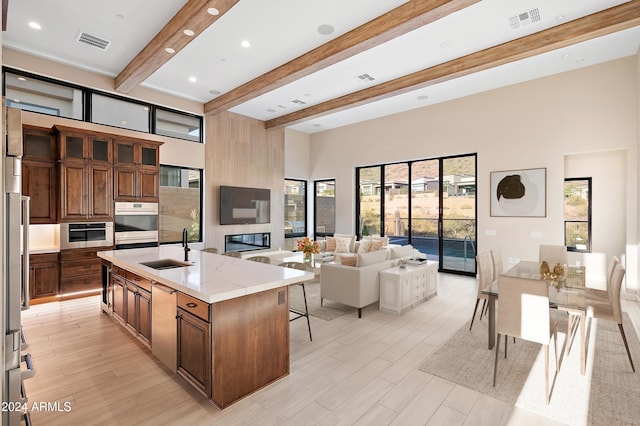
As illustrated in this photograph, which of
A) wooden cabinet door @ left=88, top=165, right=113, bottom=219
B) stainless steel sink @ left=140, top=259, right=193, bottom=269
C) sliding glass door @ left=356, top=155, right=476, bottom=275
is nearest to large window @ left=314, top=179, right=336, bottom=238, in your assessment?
sliding glass door @ left=356, top=155, right=476, bottom=275

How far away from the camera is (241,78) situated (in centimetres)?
611

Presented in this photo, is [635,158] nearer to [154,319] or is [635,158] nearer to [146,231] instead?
[154,319]

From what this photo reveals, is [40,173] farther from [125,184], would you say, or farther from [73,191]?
[125,184]

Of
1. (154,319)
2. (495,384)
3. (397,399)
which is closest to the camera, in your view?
(397,399)

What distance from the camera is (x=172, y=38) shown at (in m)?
4.24

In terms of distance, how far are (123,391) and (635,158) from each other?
25.1ft

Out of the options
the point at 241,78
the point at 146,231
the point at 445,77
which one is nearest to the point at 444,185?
the point at 445,77

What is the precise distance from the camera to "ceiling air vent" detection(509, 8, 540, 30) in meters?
4.04

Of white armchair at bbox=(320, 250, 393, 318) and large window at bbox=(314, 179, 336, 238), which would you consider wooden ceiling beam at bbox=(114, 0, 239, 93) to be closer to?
white armchair at bbox=(320, 250, 393, 318)

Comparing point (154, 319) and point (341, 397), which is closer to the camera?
point (341, 397)

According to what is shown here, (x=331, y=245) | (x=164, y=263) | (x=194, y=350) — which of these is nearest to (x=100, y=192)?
(x=164, y=263)

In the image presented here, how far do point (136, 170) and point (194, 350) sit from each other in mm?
4501

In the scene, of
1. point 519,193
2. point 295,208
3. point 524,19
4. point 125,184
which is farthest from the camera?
point 295,208

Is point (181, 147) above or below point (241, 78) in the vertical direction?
below
